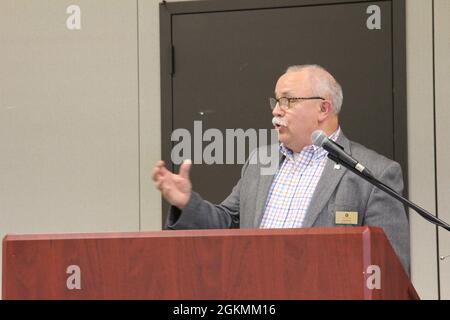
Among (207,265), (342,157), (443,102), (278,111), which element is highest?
(443,102)

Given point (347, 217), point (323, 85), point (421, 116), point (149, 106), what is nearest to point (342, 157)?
point (347, 217)

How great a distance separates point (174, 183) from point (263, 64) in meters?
2.07

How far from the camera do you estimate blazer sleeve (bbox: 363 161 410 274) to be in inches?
103

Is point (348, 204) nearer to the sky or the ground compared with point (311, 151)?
nearer to the ground

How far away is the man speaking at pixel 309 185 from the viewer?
8.70 ft

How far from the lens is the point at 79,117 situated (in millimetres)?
4469

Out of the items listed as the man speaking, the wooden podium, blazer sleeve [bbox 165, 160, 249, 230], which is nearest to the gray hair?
the man speaking

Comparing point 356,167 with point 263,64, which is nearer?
point 356,167

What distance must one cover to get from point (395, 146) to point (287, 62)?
0.70 metres

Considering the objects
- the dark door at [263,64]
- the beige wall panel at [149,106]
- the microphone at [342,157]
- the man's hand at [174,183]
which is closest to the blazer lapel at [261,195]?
the man's hand at [174,183]

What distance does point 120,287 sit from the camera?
170 centimetres

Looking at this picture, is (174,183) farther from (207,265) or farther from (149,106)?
(149,106)
